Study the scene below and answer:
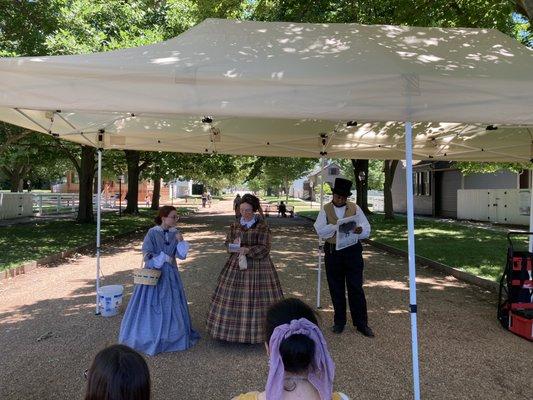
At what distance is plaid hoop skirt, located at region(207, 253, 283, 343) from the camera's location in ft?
16.4

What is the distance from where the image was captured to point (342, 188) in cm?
554

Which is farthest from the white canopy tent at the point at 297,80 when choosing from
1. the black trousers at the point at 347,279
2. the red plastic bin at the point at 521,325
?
the red plastic bin at the point at 521,325

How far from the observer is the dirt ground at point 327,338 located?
416 centimetres

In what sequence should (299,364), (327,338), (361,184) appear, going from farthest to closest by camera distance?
(361,184), (327,338), (299,364)

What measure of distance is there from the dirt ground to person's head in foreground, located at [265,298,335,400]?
7.98ft

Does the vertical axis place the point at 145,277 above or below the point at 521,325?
above

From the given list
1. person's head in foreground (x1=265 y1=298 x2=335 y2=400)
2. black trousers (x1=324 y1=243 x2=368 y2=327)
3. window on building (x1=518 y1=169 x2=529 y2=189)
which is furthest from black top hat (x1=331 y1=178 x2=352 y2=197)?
window on building (x1=518 y1=169 x2=529 y2=189)

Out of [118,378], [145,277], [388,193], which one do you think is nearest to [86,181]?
[388,193]

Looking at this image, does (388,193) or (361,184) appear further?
(361,184)

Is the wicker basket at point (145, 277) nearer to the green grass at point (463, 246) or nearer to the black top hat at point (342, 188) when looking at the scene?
the black top hat at point (342, 188)

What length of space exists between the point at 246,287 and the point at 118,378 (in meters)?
3.50

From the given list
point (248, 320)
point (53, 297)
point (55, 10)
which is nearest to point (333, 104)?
point (248, 320)

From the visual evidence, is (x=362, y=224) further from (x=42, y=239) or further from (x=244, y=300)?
(x=42, y=239)

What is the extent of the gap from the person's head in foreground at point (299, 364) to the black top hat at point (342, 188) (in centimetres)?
379
